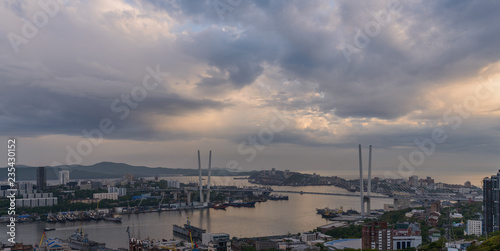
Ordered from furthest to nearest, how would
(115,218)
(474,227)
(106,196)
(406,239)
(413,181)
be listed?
(413,181)
(106,196)
(115,218)
(474,227)
(406,239)

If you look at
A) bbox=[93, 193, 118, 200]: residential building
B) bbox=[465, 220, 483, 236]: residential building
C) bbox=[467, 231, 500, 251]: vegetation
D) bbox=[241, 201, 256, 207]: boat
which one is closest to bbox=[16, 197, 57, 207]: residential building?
bbox=[93, 193, 118, 200]: residential building

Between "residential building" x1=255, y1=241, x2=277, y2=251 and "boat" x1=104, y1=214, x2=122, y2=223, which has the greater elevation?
"residential building" x1=255, y1=241, x2=277, y2=251

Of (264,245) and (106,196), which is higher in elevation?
(264,245)

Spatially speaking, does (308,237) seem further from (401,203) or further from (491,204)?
(401,203)

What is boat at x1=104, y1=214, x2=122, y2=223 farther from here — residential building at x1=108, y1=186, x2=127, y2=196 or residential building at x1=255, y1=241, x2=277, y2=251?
residential building at x1=255, y1=241, x2=277, y2=251

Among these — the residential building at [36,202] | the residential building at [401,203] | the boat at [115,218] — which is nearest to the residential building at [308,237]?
the boat at [115,218]

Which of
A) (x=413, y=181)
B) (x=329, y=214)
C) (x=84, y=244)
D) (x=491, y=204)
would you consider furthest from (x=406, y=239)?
(x=413, y=181)

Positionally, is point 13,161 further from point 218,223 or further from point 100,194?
point 100,194

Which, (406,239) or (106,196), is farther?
(106,196)
